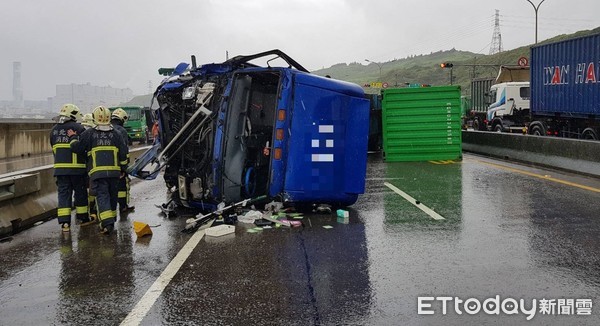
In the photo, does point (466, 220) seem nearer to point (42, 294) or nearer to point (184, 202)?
point (184, 202)

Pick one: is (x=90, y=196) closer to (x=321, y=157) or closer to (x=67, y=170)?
(x=67, y=170)

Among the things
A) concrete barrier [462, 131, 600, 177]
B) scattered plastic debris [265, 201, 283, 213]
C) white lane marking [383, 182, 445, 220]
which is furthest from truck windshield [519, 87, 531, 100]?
scattered plastic debris [265, 201, 283, 213]

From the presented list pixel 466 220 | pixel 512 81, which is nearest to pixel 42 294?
pixel 466 220

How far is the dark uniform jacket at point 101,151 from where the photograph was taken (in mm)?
7234

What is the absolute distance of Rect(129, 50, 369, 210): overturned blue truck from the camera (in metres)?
7.54

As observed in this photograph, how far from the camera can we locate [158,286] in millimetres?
4727

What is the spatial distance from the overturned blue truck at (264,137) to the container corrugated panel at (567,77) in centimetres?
1141

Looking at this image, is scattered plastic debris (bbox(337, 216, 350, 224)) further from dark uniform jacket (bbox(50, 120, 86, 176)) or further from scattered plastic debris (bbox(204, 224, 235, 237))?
dark uniform jacket (bbox(50, 120, 86, 176))

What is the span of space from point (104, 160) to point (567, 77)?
52.2 ft

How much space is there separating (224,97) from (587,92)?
1365 centimetres

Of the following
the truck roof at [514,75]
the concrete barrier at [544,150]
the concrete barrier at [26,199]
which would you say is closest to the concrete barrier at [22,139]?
the concrete barrier at [26,199]

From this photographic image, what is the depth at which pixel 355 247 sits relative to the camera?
19.6 feet

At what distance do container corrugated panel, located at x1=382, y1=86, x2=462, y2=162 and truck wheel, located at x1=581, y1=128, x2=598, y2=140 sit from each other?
472 centimetres

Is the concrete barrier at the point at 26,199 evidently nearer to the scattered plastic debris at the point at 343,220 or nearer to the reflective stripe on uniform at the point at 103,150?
the reflective stripe on uniform at the point at 103,150
